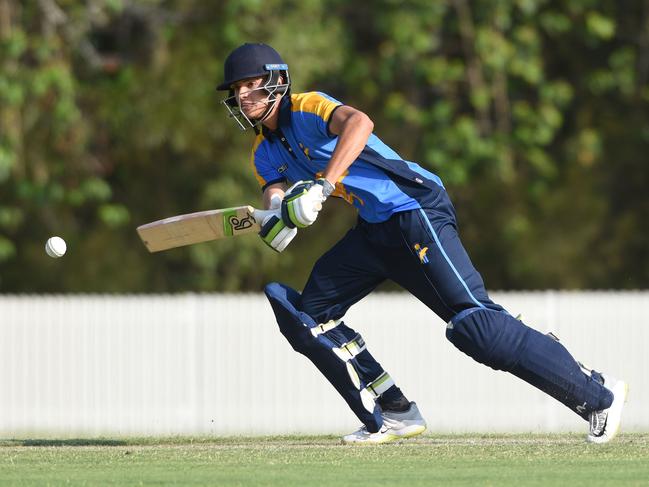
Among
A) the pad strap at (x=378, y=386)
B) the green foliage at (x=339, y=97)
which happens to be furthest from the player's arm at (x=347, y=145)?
the green foliage at (x=339, y=97)

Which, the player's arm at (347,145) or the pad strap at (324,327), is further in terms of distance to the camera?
the pad strap at (324,327)

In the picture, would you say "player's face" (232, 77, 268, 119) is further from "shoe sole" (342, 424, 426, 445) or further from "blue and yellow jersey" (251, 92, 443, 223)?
"shoe sole" (342, 424, 426, 445)

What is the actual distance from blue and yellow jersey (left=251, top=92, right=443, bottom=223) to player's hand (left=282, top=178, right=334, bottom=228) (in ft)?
0.77

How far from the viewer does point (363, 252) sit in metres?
5.44

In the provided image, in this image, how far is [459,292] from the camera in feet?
16.8

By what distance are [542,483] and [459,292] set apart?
3.67 feet

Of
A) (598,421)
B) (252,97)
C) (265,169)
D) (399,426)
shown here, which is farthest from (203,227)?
(598,421)

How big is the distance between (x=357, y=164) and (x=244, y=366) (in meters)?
5.44

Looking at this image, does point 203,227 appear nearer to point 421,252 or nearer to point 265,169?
point 265,169

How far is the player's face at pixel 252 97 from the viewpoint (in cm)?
532

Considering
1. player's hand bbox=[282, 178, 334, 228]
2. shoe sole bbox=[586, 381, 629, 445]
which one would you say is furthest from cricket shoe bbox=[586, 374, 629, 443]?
player's hand bbox=[282, 178, 334, 228]

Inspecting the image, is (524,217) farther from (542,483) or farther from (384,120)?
(542,483)

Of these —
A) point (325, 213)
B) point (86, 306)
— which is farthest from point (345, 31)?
point (86, 306)

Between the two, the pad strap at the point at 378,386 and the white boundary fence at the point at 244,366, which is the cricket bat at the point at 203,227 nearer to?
the pad strap at the point at 378,386
